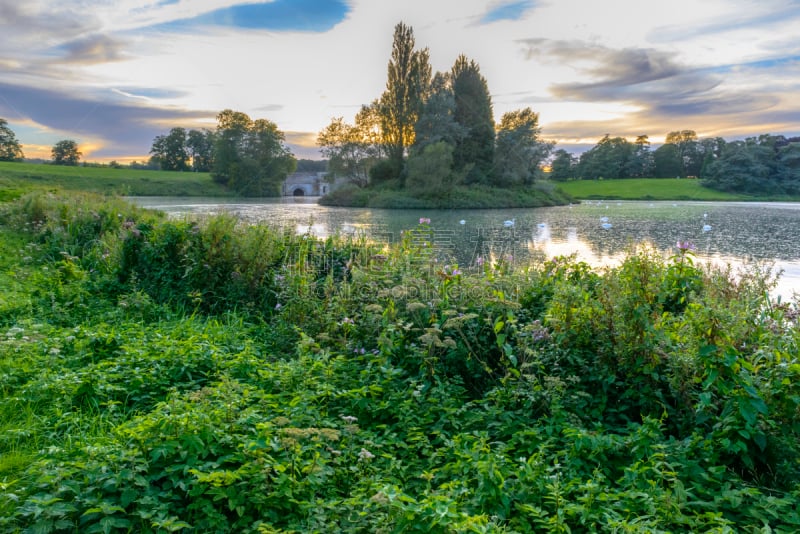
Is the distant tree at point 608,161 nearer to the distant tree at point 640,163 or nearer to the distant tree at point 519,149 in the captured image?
the distant tree at point 640,163

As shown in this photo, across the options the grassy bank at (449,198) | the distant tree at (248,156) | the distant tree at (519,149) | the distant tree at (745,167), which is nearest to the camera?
the grassy bank at (449,198)

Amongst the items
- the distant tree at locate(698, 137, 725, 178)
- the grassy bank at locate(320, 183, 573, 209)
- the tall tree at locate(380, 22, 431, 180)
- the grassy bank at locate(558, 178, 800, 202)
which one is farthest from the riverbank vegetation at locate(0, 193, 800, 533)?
the distant tree at locate(698, 137, 725, 178)

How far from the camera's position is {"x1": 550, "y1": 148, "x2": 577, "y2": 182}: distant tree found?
74262mm

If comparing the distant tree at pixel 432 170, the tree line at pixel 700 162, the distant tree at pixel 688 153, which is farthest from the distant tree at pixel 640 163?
the distant tree at pixel 432 170

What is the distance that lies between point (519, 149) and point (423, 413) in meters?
→ 46.0

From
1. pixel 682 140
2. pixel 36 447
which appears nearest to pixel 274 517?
pixel 36 447

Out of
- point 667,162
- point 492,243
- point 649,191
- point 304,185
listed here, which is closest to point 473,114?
point 649,191

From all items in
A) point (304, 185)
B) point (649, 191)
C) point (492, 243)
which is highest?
point (304, 185)

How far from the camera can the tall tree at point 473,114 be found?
4562 centimetres

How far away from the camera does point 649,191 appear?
169 ft

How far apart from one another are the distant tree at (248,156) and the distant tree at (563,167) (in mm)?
42463

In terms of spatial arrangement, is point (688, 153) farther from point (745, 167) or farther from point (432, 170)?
point (432, 170)

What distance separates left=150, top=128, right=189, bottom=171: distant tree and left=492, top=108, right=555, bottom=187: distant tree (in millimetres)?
57780

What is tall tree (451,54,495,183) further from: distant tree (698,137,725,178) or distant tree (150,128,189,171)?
distant tree (150,128,189,171)
